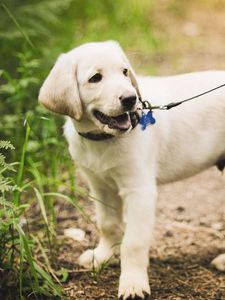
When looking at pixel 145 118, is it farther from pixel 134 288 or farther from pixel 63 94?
pixel 134 288

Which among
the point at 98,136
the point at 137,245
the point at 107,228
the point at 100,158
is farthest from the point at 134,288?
the point at 98,136

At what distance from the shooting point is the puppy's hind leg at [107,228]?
377 cm

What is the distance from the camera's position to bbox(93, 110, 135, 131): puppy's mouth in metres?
3.19

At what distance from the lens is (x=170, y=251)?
3.97 meters

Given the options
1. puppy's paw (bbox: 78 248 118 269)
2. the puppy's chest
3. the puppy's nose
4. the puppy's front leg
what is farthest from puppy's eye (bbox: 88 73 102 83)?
puppy's paw (bbox: 78 248 118 269)

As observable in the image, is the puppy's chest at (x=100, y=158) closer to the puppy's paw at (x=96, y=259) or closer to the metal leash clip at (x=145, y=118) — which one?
the metal leash clip at (x=145, y=118)

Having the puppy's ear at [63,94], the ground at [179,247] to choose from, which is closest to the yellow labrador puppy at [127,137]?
the puppy's ear at [63,94]

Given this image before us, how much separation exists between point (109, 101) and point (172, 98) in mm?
668

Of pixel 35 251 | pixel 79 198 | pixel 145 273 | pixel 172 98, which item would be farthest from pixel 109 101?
pixel 79 198

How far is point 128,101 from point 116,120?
178 millimetres

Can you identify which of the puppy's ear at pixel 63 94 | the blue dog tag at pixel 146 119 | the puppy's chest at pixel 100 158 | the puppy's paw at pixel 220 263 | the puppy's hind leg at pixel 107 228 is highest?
the puppy's ear at pixel 63 94

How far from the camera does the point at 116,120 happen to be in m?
3.21

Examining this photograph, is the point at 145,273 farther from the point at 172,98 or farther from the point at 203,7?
the point at 203,7

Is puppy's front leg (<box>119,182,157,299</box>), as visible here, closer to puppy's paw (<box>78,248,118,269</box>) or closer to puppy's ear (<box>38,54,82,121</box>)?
puppy's paw (<box>78,248,118,269</box>)
